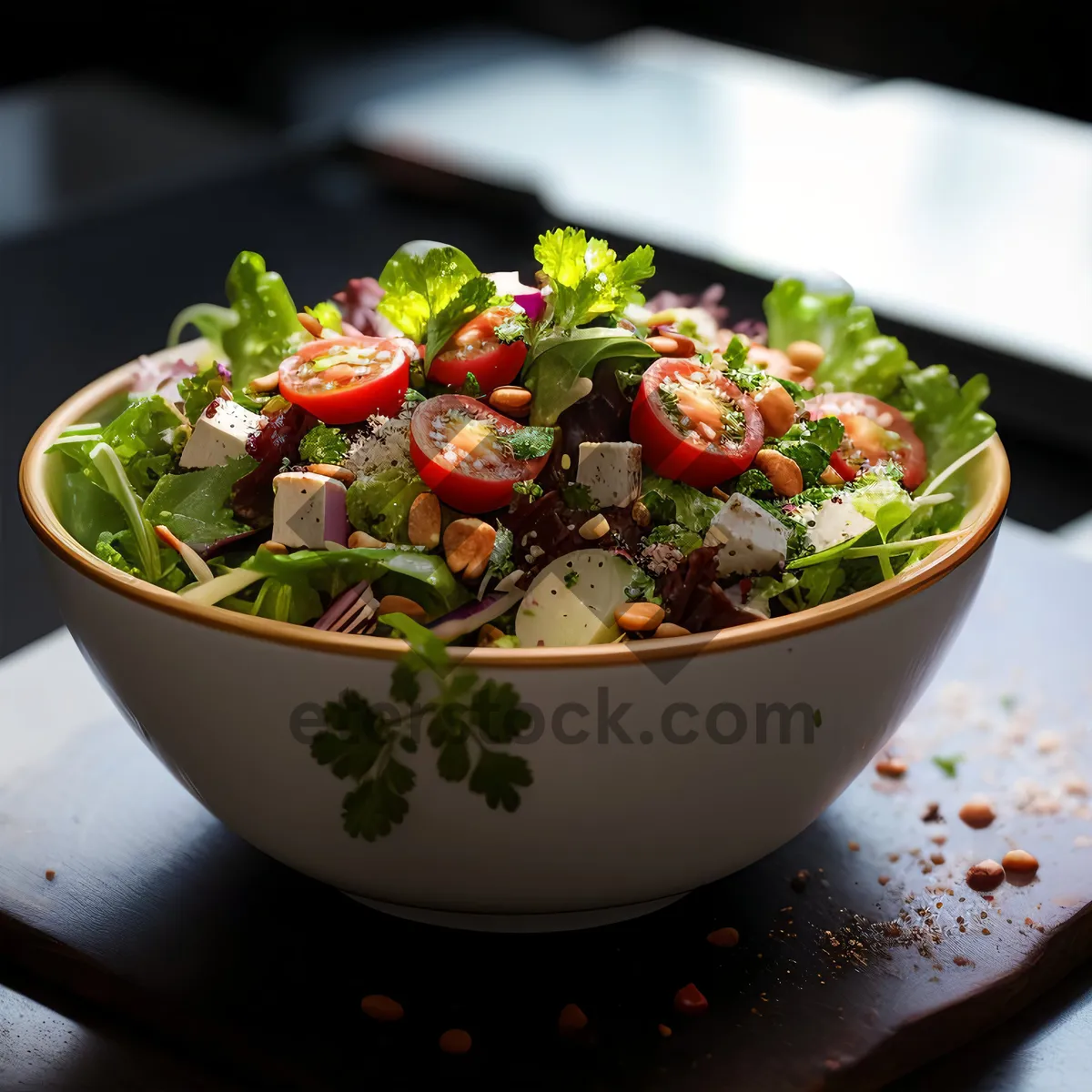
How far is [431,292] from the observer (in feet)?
5.29

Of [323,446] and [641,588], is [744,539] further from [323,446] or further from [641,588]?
[323,446]

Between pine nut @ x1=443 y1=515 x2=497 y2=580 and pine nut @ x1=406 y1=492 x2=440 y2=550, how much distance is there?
0.08 ft

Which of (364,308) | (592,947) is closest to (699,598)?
(592,947)

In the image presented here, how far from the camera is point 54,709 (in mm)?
1844

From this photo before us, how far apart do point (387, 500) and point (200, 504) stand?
0.25 meters

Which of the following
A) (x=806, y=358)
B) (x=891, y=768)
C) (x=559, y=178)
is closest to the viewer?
(x=891, y=768)

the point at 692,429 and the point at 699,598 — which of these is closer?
the point at 699,598

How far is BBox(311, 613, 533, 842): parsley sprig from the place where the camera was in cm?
120

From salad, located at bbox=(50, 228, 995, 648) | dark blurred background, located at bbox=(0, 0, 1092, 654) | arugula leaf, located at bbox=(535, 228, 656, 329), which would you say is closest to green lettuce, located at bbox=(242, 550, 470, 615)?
salad, located at bbox=(50, 228, 995, 648)

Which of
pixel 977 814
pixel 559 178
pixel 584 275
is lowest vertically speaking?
pixel 559 178

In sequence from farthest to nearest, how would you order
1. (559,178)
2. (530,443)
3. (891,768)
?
1. (559,178)
2. (891,768)
3. (530,443)

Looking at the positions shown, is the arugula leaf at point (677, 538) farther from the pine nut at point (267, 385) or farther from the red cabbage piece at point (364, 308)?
the red cabbage piece at point (364, 308)

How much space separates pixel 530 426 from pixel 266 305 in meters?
0.60

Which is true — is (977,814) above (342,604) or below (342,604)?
below
